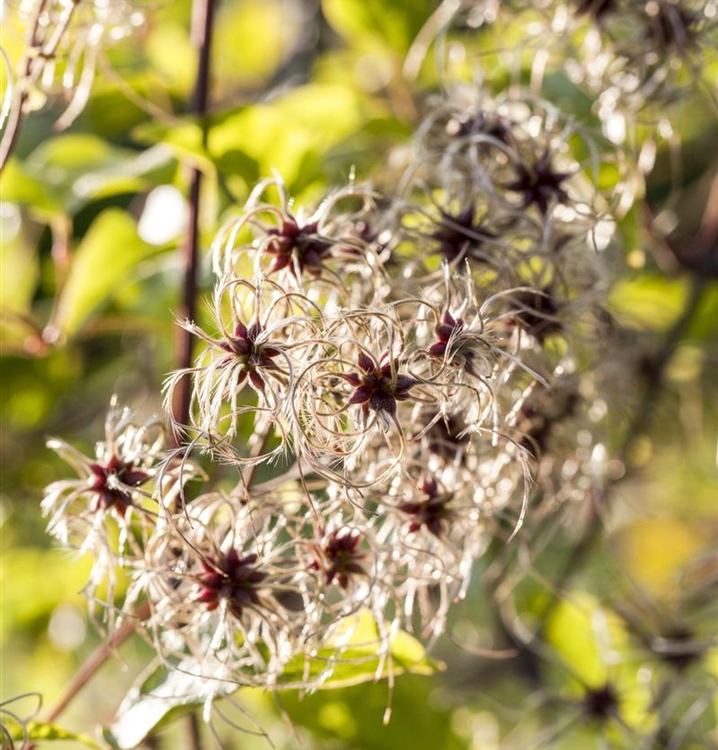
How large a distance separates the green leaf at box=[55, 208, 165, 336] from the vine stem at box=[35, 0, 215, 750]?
2.8 inches

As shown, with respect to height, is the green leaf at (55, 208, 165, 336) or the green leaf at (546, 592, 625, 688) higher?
the green leaf at (55, 208, 165, 336)

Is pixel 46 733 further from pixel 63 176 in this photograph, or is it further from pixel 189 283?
pixel 63 176

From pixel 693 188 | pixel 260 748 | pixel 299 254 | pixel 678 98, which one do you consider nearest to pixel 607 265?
pixel 678 98

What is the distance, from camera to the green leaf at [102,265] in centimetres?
64

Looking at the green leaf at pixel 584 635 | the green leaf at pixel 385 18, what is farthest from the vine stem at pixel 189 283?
the green leaf at pixel 584 635

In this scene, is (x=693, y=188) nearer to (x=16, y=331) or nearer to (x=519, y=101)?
(x=519, y=101)

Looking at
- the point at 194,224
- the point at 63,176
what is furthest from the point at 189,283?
the point at 63,176

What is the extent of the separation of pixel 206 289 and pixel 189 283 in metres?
0.10

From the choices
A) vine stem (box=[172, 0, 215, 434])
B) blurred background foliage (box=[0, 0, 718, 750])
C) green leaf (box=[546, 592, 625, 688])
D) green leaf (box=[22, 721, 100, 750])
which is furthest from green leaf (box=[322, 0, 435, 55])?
green leaf (box=[22, 721, 100, 750])

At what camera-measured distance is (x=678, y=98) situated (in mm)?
601

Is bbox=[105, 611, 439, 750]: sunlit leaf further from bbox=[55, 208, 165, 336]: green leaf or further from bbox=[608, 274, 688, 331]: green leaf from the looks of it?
bbox=[608, 274, 688, 331]: green leaf

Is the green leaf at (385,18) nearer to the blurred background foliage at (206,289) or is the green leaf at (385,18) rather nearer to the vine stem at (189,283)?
the blurred background foliage at (206,289)

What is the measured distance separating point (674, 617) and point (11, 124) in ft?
1.95

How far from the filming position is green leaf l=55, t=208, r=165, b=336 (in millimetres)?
644
